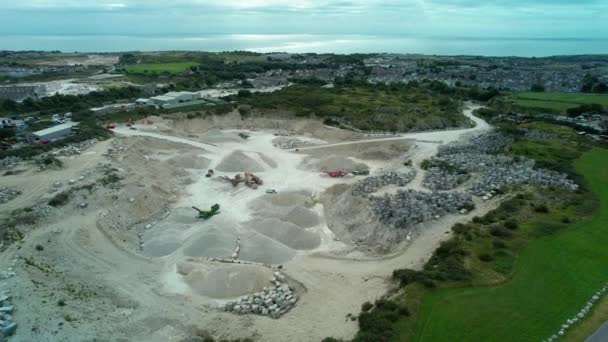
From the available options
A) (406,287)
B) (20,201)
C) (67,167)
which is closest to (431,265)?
(406,287)

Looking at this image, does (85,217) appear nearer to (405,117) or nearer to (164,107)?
(164,107)

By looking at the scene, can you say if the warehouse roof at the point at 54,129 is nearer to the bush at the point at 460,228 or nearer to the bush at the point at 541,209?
the bush at the point at 460,228

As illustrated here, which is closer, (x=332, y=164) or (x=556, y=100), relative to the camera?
(x=332, y=164)

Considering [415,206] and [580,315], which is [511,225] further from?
[580,315]

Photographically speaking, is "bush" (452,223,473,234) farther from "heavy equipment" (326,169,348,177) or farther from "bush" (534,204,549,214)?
"heavy equipment" (326,169,348,177)

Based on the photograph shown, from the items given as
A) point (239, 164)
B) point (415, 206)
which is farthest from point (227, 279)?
point (239, 164)

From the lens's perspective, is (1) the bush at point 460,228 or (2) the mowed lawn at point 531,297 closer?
(2) the mowed lawn at point 531,297

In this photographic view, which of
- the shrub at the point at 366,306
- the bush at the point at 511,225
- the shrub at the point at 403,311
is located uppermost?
the bush at the point at 511,225

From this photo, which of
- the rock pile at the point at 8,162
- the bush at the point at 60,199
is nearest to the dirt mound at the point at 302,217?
the bush at the point at 60,199
